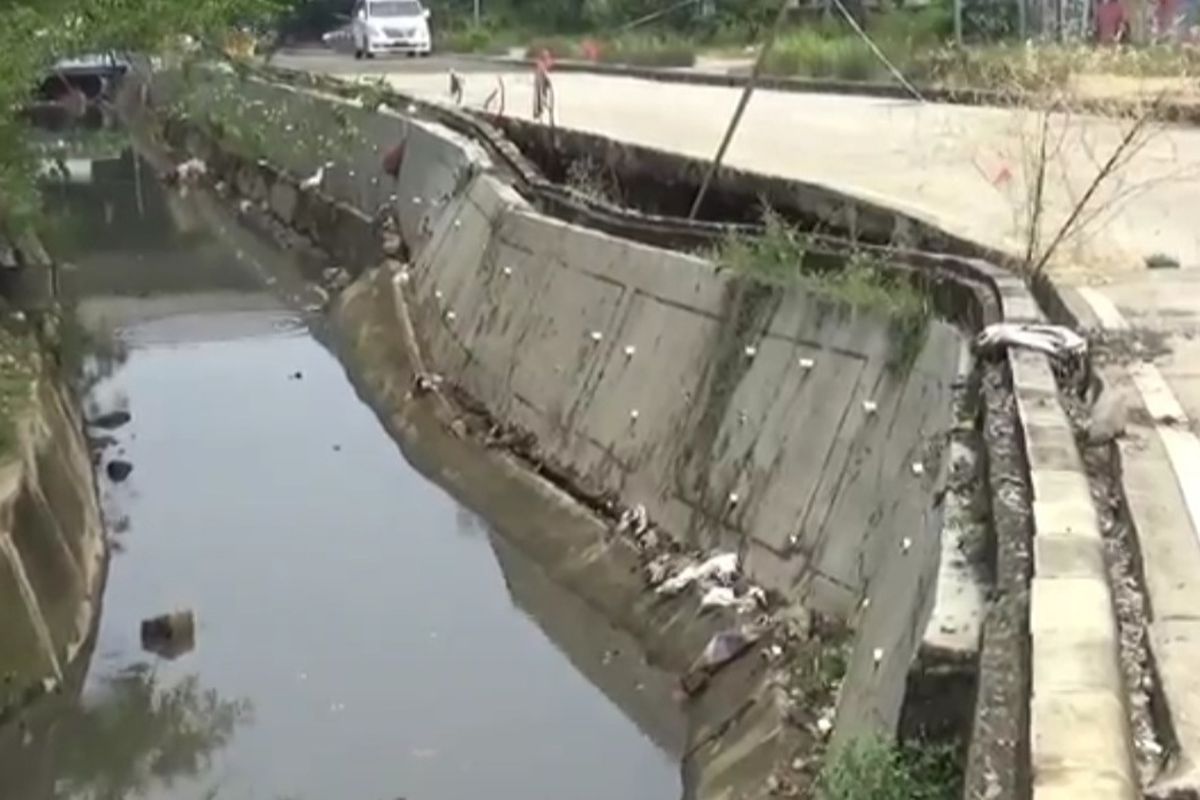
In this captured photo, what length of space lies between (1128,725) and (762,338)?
28.1ft

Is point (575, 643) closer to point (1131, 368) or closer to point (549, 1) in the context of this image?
point (1131, 368)

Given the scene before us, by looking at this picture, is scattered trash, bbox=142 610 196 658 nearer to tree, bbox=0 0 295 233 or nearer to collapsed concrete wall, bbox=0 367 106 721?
collapsed concrete wall, bbox=0 367 106 721

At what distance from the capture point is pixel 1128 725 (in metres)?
5.86

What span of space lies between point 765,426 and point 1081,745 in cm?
842

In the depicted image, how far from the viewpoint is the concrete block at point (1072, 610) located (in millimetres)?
6254

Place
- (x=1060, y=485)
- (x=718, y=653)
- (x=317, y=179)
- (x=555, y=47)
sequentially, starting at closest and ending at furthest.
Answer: (x=1060, y=485)
(x=718, y=653)
(x=317, y=179)
(x=555, y=47)

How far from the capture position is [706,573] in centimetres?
1348

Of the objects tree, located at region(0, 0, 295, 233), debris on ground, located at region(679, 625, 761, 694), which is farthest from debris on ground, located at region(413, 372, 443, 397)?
debris on ground, located at region(679, 625, 761, 694)

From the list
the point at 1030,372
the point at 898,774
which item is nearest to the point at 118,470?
the point at 1030,372

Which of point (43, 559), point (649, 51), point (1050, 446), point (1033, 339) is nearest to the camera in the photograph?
point (1050, 446)

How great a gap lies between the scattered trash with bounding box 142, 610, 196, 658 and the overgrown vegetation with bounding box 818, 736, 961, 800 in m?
7.75

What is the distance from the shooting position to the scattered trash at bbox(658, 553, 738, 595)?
13.3 m

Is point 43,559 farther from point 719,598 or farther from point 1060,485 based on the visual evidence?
point 1060,485

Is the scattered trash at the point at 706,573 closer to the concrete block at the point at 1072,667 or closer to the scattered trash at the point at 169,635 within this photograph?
the scattered trash at the point at 169,635
